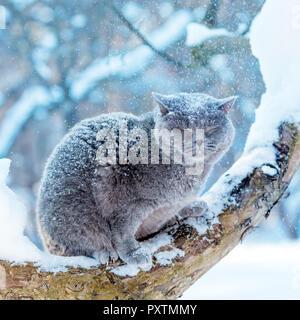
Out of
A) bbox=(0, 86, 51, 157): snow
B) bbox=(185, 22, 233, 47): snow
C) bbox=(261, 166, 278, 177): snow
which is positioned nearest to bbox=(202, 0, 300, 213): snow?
bbox=(261, 166, 278, 177): snow

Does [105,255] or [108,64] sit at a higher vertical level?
[108,64]

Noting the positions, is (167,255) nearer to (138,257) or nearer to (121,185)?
(138,257)

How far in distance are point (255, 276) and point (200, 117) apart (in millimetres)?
759

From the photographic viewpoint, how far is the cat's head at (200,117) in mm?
937

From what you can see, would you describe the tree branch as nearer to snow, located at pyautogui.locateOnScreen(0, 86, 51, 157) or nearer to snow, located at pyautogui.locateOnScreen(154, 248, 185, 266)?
snow, located at pyautogui.locateOnScreen(0, 86, 51, 157)

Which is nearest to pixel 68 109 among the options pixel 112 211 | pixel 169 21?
pixel 169 21

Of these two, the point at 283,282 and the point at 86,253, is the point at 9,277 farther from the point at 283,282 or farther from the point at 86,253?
the point at 283,282

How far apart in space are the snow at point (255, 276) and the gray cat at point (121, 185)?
0.33m

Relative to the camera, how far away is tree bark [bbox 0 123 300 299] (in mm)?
762

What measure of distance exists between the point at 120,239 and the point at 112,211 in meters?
0.08

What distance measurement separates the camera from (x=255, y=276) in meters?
1.33

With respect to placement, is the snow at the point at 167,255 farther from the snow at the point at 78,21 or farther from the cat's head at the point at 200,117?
the snow at the point at 78,21

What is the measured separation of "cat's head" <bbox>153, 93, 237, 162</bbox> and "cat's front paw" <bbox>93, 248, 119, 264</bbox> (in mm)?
362

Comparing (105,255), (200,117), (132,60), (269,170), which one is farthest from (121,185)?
(132,60)
